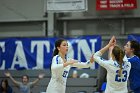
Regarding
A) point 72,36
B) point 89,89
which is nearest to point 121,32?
point 72,36

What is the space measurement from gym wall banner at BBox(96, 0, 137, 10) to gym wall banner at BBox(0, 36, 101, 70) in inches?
51.7

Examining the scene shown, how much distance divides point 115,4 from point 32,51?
11.1ft

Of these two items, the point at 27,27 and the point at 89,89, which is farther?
the point at 27,27

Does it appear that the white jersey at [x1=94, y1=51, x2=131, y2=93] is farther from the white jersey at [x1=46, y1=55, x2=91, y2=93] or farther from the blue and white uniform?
the white jersey at [x1=46, y1=55, x2=91, y2=93]

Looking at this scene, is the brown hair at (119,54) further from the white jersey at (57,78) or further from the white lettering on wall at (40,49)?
the white lettering on wall at (40,49)

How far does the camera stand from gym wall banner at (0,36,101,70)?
1216cm

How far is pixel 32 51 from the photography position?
12.6 metres

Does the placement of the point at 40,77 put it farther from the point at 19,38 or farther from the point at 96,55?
the point at 96,55

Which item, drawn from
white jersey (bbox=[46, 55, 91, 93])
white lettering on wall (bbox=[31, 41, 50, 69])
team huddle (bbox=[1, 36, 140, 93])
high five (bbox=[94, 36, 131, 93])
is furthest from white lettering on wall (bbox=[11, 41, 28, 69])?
high five (bbox=[94, 36, 131, 93])

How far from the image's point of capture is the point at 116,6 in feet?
40.8

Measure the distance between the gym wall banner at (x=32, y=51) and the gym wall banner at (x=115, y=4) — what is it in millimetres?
1313

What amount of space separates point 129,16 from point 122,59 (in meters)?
7.91

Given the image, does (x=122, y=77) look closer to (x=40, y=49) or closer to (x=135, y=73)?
(x=135, y=73)

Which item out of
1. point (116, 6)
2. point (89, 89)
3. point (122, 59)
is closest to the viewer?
point (122, 59)
